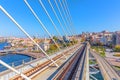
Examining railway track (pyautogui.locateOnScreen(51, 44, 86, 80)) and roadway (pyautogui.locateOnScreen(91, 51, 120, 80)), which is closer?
railway track (pyautogui.locateOnScreen(51, 44, 86, 80))

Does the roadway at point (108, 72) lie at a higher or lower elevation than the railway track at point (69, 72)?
lower

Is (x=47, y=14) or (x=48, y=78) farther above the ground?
(x=47, y=14)

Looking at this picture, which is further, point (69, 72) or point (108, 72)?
point (108, 72)

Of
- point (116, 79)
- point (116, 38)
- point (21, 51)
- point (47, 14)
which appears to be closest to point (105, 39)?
point (116, 38)

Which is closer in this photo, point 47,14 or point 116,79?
point 47,14

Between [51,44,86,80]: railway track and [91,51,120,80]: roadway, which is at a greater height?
[51,44,86,80]: railway track

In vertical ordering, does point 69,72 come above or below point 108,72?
above

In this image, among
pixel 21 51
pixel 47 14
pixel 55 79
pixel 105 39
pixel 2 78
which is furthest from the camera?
pixel 105 39

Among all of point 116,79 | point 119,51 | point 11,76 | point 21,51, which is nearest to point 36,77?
point 11,76

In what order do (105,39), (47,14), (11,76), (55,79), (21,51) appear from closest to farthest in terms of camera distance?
(11,76) < (55,79) < (47,14) < (21,51) < (105,39)

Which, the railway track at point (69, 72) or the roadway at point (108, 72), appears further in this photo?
the roadway at point (108, 72)

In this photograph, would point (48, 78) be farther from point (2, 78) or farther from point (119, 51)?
point (119, 51)
